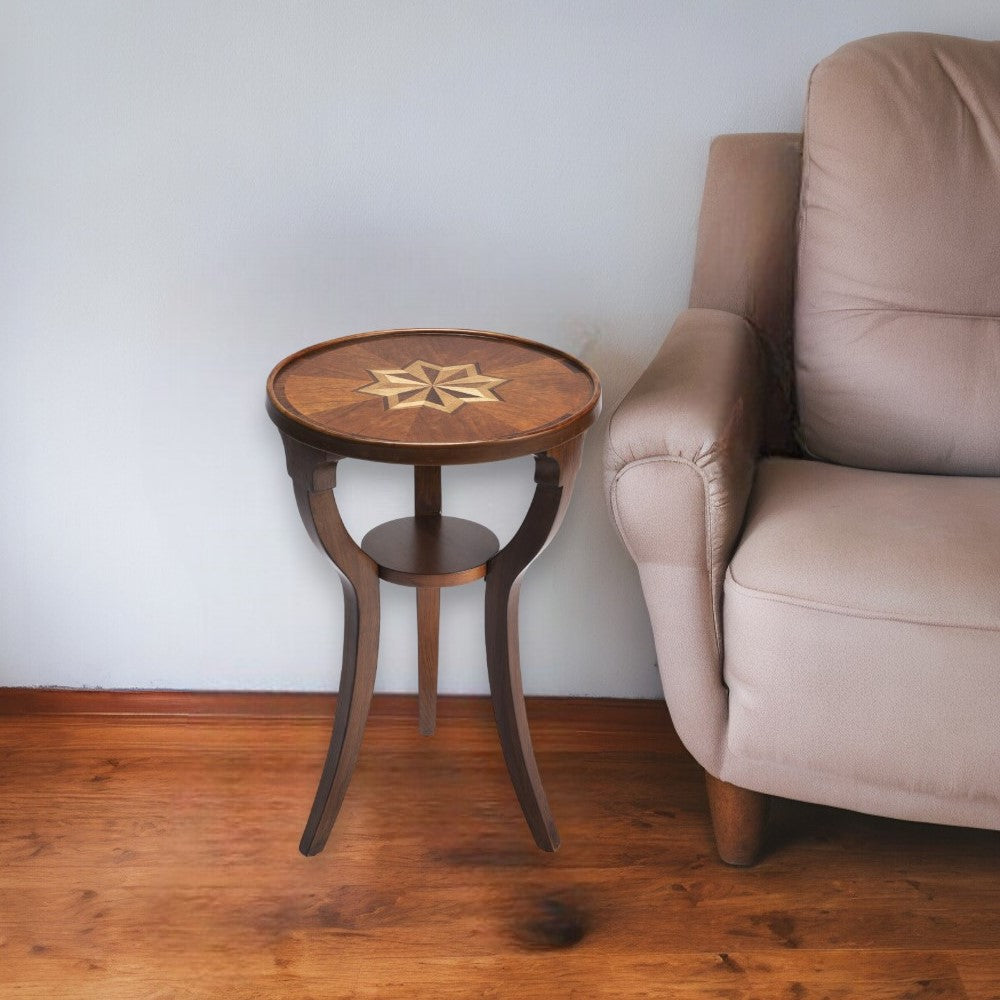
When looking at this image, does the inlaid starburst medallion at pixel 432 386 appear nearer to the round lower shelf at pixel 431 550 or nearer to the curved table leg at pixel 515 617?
the curved table leg at pixel 515 617

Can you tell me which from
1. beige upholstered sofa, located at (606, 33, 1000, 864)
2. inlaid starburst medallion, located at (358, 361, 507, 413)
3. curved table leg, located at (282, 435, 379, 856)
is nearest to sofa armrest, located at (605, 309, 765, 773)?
beige upholstered sofa, located at (606, 33, 1000, 864)

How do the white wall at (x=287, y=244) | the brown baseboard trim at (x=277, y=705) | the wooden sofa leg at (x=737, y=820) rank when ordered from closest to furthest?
1. the wooden sofa leg at (x=737, y=820)
2. the white wall at (x=287, y=244)
3. the brown baseboard trim at (x=277, y=705)

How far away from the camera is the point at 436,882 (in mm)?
1357

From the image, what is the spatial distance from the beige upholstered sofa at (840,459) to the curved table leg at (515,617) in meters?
0.06

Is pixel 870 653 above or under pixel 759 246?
under

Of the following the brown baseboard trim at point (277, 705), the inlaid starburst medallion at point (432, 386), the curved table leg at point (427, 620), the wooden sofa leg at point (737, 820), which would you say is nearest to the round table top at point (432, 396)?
the inlaid starburst medallion at point (432, 386)

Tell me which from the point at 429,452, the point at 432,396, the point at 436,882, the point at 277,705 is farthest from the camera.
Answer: the point at 277,705

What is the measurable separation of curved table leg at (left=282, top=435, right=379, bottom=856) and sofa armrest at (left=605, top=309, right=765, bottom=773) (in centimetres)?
31

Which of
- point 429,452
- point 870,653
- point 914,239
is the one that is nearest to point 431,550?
point 429,452

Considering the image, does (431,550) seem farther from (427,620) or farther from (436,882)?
(436,882)

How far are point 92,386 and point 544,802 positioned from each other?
0.88m

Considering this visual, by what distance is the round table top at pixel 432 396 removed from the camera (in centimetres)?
112

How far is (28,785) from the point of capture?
1.54m

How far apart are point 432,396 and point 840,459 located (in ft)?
1.95
